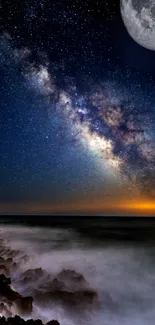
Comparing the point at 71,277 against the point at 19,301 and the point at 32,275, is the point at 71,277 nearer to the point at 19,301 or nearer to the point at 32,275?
the point at 32,275

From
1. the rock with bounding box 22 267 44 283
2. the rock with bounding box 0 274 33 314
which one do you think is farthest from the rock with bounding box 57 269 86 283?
the rock with bounding box 0 274 33 314

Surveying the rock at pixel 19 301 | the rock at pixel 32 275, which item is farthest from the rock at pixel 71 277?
the rock at pixel 19 301

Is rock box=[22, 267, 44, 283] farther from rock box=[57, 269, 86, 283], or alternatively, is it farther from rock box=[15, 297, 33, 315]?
rock box=[15, 297, 33, 315]

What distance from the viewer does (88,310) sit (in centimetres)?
1005

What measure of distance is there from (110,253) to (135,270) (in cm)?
1077

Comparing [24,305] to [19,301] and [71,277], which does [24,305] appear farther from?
[71,277]

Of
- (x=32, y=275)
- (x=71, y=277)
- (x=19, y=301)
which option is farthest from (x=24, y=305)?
(x=71, y=277)

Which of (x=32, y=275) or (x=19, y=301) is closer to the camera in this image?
(x=19, y=301)

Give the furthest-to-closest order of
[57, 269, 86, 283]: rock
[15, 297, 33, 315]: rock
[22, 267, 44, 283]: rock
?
[57, 269, 86, 283]: rock → [22, 267, 44, 283]: rock → [15, 297, 33, 315]: rock

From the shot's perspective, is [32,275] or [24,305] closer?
[24,305]

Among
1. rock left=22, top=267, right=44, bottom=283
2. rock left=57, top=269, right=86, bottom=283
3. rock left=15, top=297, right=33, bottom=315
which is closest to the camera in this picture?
rock left=15, top=297, right=33, bottom=315

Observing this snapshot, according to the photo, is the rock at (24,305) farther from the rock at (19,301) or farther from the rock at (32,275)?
the rock at (32,275)

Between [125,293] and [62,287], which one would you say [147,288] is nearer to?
[125,293]

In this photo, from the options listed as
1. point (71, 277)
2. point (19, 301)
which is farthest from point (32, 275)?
point (19, 301)
